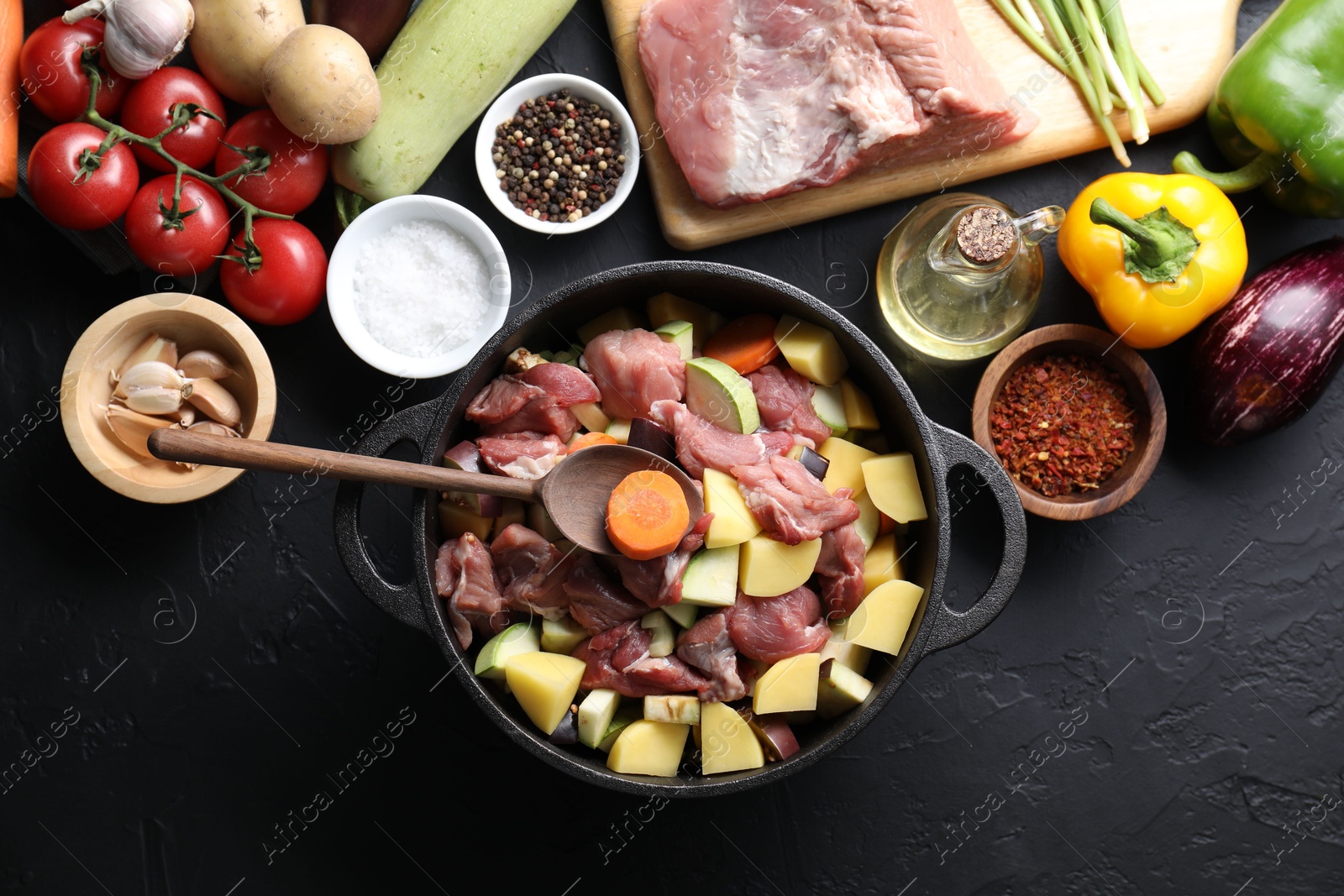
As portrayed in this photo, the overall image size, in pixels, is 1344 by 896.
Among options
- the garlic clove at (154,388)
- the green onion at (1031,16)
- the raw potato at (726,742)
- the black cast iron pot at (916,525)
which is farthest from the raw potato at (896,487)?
the garlic clove at (154,388)

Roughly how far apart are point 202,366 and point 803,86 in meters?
1.83

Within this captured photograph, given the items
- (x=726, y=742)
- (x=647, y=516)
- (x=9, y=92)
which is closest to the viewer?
(x=647, y=516)

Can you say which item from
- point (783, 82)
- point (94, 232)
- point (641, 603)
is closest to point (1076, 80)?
point (783, 82)

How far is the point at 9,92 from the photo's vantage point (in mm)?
2393

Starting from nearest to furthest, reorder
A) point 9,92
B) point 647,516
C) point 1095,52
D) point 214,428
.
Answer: point 647,516
point 214,428
point 9,92
point 1095,52

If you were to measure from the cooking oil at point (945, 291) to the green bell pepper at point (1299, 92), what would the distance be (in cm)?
61

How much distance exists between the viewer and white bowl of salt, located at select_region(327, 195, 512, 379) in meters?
2.40

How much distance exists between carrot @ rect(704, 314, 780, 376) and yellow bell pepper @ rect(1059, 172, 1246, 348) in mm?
962

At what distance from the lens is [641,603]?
80.0 inches

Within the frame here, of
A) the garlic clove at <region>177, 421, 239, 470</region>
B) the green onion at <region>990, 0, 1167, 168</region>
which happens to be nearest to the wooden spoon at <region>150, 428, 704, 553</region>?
the garlic clove at <region>177, 421, 239, 470</region>

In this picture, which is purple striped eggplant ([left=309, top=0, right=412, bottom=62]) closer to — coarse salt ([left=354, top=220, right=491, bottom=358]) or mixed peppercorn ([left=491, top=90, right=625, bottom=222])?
mixed peppercorn ([left=491, top=90, right=625, bottom=222])

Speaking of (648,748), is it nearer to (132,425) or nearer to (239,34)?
(132,425)

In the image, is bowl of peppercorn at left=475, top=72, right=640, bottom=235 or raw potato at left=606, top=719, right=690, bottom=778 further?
bowl of peppercorn at left=475, top=72, right=640, bottom=235

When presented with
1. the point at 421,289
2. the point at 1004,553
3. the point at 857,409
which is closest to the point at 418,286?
the point at 421,289
